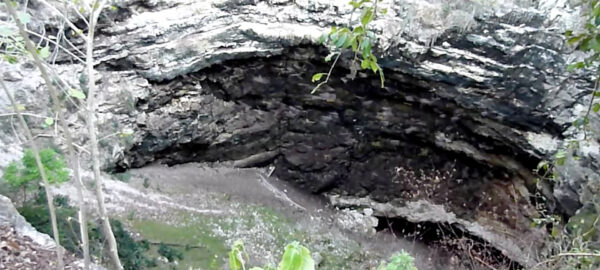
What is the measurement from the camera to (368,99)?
11133mm

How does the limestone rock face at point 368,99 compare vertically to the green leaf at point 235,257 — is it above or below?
below

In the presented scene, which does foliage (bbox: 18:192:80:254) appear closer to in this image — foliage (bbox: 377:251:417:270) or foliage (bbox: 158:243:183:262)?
foliage (bbox: 158:243:183:262)

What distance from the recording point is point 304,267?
1218 mm

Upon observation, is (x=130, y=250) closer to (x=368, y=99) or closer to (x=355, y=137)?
(x=368, y=99)

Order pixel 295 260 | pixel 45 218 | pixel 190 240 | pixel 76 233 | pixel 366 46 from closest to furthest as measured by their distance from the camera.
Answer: pixel 295 260, pixel 366 46, pixel 45 218, pixel 76 233, pixel 190 240

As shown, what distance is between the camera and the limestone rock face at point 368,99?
8.98m

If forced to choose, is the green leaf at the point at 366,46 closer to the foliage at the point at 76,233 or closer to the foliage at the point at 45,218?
the foliage at the point at 76,233

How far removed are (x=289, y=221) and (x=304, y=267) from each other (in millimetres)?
9295

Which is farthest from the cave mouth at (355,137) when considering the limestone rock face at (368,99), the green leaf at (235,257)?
the green leaf at (235,257)

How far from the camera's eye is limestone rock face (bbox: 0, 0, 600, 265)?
8984 millimetres

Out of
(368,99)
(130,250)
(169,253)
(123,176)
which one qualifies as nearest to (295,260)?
(130,250)

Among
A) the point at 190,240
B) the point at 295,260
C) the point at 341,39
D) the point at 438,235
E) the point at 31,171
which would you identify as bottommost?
the point at 438,235

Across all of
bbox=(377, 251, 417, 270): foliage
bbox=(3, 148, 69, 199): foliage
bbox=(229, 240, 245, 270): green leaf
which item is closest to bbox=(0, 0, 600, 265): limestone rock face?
bbox=(3, 148, 69, 199): foliage

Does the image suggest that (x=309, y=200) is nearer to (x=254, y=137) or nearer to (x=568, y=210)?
(x=254, y=137)
